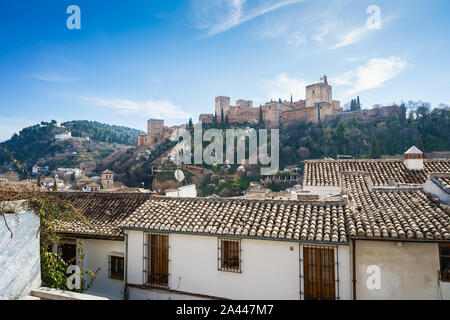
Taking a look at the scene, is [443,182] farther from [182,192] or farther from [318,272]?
[182,192]

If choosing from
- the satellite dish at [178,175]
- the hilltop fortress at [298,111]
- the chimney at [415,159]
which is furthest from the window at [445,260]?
the hilltop fortress at [298,111]

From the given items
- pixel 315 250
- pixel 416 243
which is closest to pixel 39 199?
pixel 315 250

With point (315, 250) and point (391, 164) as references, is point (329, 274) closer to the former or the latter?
point (315, 250)

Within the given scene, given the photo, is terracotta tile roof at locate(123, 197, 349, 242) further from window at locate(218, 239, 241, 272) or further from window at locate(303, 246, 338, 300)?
window at locate(303, 246, 338, 300)

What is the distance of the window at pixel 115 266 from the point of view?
23.6 ft

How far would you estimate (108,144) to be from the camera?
106 m

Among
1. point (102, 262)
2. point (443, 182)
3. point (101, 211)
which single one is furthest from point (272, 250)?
point (101, 211)

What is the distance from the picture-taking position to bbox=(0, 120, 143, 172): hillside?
78000 mm

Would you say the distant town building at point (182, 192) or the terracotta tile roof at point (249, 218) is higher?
the distant town building at point (182, 192)

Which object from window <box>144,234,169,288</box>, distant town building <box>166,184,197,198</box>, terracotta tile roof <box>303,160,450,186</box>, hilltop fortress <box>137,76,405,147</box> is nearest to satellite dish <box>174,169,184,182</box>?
distant town building <box>166,184,197,198</box>

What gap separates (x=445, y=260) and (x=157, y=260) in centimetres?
604

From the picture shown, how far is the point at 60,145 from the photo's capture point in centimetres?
8706

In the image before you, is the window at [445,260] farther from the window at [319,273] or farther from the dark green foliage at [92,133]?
the dark green foliage at [92,133]

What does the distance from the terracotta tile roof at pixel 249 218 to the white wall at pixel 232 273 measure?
254mm
